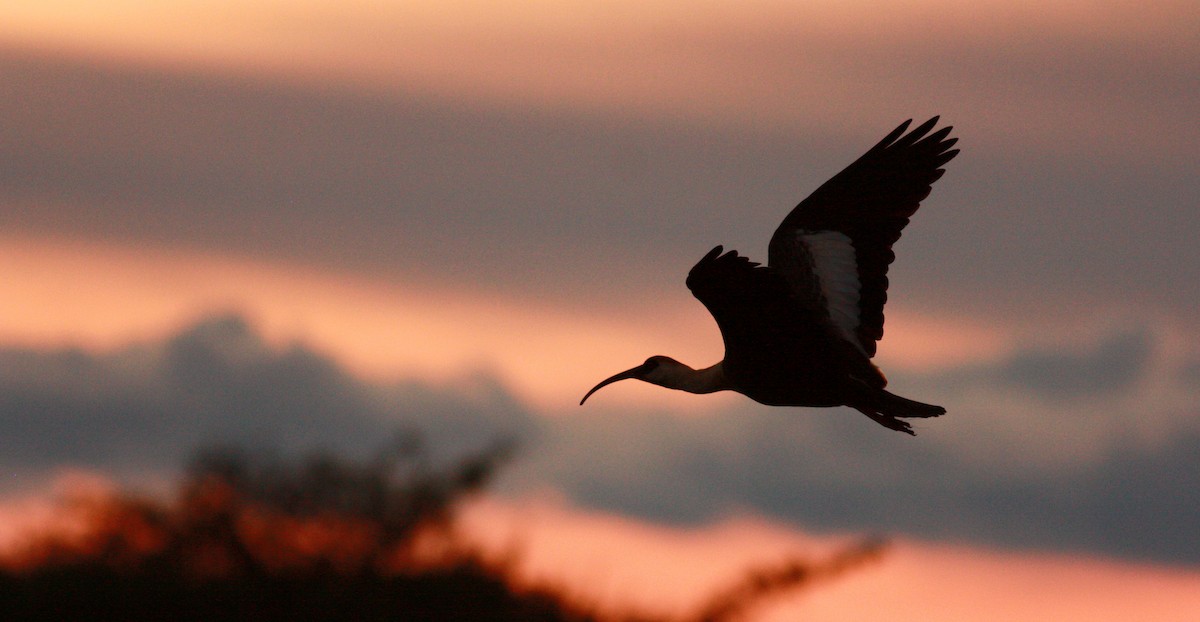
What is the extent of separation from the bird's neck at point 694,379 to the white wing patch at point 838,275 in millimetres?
1187

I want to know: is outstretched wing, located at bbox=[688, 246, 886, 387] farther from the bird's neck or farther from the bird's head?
the bird's head

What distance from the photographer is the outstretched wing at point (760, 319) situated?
12453 mm

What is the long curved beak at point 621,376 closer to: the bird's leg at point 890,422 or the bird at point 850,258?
the bird at point 850,258

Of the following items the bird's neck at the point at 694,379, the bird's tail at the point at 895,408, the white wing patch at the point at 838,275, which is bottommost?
the bird's tail at the point at 895,408

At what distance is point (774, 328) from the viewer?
1341 centimetres

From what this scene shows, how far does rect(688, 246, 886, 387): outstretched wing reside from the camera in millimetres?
12453

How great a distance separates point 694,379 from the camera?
14648 millimetres

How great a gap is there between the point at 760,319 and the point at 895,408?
4.64ft

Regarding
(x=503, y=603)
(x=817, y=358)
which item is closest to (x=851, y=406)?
(x=817, y=358)

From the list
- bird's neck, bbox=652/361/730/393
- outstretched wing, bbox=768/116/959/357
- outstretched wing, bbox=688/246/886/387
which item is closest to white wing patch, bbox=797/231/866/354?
outstretched wing, bbox=768/116/959/357

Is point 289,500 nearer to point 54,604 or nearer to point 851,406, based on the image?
point 54,604

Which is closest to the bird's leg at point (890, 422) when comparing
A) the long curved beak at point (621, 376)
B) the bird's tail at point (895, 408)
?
the bird's tail at point (895, 408)

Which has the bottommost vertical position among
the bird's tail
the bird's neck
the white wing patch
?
the bird's tail

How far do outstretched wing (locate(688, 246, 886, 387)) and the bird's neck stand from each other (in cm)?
34
